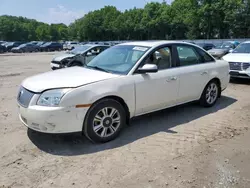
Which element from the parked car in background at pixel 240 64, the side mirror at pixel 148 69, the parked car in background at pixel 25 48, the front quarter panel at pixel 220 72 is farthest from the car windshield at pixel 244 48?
the parked car in background at pixel 25 48

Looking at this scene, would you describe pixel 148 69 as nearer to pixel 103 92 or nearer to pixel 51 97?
pixel 103 92

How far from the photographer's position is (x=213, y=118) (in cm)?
531

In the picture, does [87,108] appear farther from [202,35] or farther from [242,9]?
[202,35]

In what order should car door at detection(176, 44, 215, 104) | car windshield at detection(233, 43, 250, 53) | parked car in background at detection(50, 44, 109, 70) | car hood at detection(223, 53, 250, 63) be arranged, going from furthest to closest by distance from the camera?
parked car in background at detection(50, 44, 109, 70) → car windshield at detection(233, 43, 250, 53) → car hood at detection(223, 53, 250, 63) → car door at detection(176, 44, 215, 104)

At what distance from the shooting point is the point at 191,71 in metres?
5.36

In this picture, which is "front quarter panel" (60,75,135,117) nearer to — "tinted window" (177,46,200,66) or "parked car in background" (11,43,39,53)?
"tinted window" (177,46,200,66)

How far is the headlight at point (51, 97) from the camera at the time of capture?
3.74 meters

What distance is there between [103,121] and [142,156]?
83 centimetres

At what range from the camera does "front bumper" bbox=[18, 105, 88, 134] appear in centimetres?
371

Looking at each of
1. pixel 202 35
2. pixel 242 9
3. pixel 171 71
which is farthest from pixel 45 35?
pixel 171 71

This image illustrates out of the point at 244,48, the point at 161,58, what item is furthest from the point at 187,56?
the point at 244,48

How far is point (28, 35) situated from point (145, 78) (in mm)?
98025

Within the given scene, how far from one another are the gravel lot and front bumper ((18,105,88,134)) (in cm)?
36

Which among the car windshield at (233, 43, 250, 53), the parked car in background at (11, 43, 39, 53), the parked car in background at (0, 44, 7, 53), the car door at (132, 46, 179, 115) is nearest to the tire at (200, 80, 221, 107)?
the car door at (132, 46, 179, 115)
